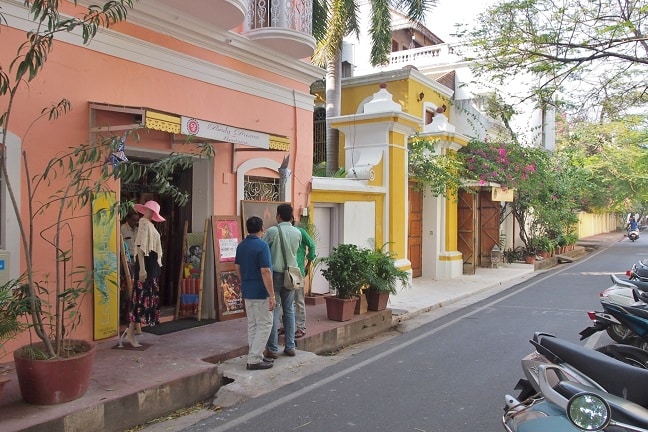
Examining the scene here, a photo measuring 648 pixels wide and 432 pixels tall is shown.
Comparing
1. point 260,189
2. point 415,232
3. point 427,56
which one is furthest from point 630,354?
point 427,56

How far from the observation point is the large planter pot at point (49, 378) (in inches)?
169

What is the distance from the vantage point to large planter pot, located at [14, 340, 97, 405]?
4.29 m

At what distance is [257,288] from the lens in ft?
18.6

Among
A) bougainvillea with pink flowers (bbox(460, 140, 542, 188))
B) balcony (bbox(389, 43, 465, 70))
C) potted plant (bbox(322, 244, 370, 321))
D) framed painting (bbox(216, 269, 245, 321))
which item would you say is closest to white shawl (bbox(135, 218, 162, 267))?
framed painting (bbox(216, 269, 245, 321))

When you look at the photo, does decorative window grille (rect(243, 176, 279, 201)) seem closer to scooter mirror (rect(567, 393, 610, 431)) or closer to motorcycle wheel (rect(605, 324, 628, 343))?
motorcycle wheel (rect(605, 324, 628, 343))

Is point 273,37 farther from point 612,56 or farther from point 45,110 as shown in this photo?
point 612,56

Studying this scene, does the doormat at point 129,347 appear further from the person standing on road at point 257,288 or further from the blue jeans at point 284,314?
the blue jeans at point 284,314

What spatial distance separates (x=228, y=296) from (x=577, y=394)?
604 centimetres

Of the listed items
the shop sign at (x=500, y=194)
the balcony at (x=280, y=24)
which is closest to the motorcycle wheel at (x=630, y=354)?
the balcony at (x=280, y=24)

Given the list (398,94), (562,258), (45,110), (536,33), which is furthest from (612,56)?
(562,258)

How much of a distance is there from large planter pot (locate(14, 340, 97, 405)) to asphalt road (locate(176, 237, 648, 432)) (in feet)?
3.64

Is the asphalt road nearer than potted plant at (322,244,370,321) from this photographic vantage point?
Yes

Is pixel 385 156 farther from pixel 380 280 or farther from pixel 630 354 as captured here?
pixel 630 354

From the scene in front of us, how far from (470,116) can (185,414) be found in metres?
16.0
